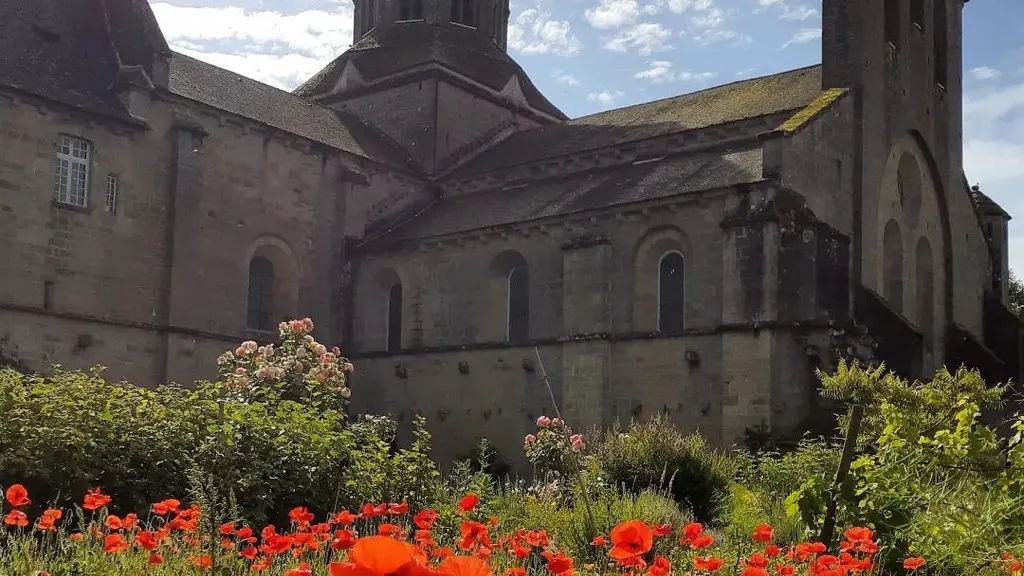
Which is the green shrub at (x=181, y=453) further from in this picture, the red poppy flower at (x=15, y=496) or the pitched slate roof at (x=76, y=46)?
the pitched slate roof at (x=76, y=46)

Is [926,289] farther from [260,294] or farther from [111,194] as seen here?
[111,194]

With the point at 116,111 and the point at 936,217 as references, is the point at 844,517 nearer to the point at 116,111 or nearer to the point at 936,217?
the point at 116,111

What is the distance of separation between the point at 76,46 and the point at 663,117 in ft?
47.8

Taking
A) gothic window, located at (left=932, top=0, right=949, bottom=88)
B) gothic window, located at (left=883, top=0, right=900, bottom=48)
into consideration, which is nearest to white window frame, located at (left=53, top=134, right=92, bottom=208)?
gothic window, located at (left=883, top=0, right=900, bottom=48)

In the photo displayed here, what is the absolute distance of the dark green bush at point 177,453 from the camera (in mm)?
10148

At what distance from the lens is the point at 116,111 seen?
2486 centimetres

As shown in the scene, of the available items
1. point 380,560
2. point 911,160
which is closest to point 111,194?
point 911,160

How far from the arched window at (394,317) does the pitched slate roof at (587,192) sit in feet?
5.08

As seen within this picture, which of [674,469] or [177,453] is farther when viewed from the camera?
[674,469]

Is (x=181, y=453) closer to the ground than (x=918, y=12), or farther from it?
closer to the ground

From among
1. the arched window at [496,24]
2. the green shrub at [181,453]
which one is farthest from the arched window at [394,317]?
the green shrub at [181,453]

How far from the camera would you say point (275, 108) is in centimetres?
3053

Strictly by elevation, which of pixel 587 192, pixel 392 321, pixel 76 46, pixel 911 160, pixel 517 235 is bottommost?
pixel 392 321

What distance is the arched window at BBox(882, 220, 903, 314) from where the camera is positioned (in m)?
28.7
